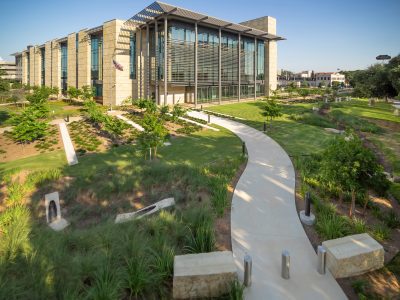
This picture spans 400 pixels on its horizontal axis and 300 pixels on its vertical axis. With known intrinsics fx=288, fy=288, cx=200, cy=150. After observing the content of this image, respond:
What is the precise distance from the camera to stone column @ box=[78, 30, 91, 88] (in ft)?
194

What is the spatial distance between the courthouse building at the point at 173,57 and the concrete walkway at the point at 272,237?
31902mm

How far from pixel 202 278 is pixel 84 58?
63.2 metres

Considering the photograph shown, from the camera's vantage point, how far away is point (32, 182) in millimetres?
15805

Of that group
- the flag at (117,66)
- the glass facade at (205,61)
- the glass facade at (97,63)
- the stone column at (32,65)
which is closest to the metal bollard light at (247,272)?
the glass facade at (205,61)

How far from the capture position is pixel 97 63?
57312 millimetres

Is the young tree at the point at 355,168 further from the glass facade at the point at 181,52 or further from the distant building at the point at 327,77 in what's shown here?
the distant building at the point at 327,77

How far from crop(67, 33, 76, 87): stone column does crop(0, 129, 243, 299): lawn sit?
173 ft

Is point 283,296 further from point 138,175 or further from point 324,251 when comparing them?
point 138,175

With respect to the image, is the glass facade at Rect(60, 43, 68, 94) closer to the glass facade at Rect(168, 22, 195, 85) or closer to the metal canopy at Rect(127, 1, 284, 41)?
the metal canopy at Rect(127, 1, 284, 41)

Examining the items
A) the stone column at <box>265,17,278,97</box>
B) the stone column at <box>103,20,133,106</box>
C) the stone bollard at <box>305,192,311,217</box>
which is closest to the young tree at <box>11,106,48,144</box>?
the stone column at <box>103,20,133,106</box>

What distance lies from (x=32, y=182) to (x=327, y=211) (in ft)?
48.6

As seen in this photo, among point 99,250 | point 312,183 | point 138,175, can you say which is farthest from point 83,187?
point 312,183

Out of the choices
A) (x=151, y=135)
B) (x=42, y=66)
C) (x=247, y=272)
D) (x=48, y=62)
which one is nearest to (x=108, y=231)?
(x=247, y=272)

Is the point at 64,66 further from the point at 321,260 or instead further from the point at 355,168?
the point at 321,260
